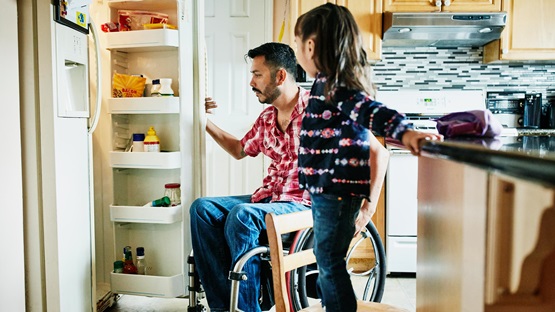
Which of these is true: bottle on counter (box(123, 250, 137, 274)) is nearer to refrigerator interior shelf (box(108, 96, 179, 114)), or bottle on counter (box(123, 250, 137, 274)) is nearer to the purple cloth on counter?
refrigerator interior shelf (box(108, 96, 179, 114))

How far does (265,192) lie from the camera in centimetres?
199

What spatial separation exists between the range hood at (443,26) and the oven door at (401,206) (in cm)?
73

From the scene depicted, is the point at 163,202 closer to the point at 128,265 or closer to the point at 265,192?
the point at 128,265

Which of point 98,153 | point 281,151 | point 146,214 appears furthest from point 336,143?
point 98,153

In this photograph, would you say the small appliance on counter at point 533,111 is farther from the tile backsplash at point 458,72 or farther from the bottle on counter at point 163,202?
the bottle on counter at point 163,202

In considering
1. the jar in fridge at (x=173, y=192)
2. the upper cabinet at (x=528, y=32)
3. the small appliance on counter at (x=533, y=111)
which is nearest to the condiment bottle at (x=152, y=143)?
the jar in fridge at (x=173, y=192)

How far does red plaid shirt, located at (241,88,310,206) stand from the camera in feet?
6.19

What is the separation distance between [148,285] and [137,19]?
48.4 inches

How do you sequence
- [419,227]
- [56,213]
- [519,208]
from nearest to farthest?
[519,208] → [419,227] → [56,213]

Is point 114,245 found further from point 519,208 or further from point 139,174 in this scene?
point 519,208

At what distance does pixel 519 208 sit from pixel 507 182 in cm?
5

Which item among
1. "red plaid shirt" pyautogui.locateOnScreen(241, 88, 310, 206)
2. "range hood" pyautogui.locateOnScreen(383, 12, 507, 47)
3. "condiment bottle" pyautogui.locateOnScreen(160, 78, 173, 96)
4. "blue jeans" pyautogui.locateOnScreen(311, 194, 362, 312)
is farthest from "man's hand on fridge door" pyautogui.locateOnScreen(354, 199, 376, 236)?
"range hood" pyautogui.locateOnScreen(383, 12, 507, 47)

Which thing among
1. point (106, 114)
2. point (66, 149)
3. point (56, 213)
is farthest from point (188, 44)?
point (56, 213)

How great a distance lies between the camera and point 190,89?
2.23 meters
